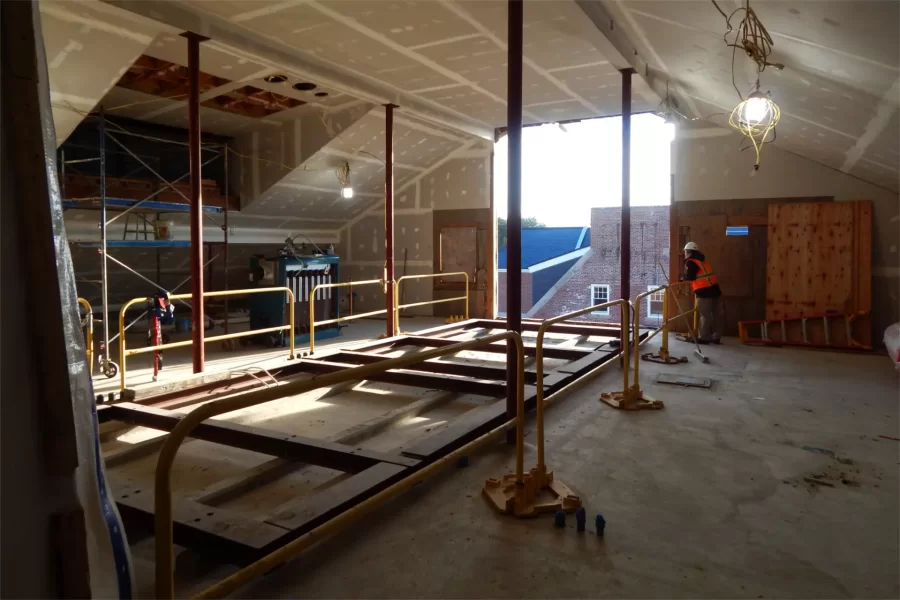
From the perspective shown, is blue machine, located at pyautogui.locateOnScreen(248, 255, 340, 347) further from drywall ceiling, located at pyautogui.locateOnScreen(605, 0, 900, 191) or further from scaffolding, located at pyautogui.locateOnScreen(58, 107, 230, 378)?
drywall ceiling, located at pyautogui.locateOnScreen(605, 0, 900, 191)

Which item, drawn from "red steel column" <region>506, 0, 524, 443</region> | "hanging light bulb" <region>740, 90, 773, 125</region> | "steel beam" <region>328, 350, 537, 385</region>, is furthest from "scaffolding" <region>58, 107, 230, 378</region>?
"hanging light bulb" <region>740, 90, 773, 125</region>

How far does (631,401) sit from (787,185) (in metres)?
6.16

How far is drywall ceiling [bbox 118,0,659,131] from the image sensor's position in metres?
5.68

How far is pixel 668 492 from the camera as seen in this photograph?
11.6 ft

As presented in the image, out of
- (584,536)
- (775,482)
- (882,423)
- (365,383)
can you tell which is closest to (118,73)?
(365,383)

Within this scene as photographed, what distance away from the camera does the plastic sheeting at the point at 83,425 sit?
5.78 feet

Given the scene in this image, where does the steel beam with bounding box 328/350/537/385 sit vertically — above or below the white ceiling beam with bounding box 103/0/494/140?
below

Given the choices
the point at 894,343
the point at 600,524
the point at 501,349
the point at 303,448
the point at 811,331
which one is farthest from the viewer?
the point at 811,331

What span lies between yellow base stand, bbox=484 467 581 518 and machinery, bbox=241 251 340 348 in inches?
249

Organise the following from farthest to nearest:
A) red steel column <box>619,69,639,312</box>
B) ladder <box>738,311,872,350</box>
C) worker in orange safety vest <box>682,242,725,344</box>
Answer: worker in orange safety vest <box>682,242,725,344</box>
ladder <box>738,311,872,350</box>
red steel column <box>619,69,639,312</box>

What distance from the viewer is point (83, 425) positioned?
1.83 meters

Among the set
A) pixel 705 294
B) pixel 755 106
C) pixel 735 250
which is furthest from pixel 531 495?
pixel 735 250

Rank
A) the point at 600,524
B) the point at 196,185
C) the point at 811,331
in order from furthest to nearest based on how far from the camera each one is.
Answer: the point at 811,331 < the point at 196,185 < the point at 600,524

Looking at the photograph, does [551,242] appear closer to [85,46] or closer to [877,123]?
[877,123]
